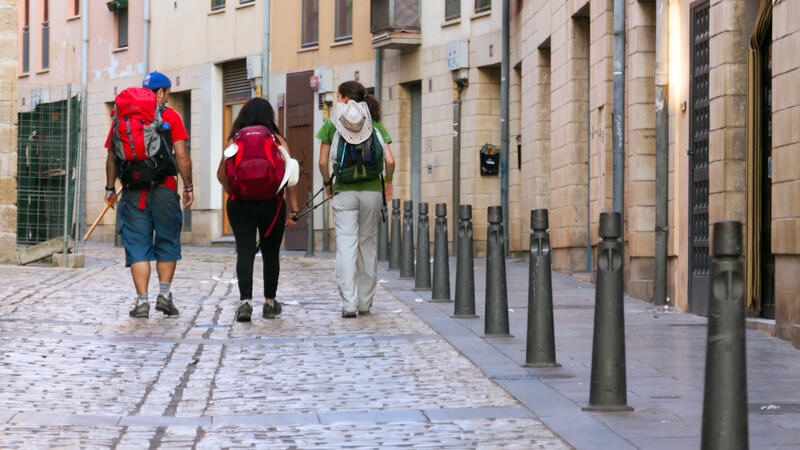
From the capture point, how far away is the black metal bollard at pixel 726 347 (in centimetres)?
468

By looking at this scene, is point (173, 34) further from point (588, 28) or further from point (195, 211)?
point (588, 28)

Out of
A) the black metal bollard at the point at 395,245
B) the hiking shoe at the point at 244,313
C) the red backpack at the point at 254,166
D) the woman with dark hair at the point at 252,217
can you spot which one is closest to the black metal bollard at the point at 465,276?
the woman with dark hair at the point at 252,217

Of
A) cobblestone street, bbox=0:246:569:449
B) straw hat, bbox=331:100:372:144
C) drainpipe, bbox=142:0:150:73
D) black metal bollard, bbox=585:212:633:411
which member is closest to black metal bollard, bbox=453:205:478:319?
cobblestone street, bbox=0:246:569:449

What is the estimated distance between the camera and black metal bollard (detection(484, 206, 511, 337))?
9.70 meters

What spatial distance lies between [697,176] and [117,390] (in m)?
6.47

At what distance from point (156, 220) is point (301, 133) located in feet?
66.9

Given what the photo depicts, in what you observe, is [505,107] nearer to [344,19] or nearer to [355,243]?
[344,19]

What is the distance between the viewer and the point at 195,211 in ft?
112

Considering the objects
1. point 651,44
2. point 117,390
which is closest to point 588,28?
point 651,44

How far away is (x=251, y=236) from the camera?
11.2m

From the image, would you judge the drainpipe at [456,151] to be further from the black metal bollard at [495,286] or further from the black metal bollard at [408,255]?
the black metal bollard at [495,286]

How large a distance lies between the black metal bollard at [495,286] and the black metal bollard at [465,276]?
1.38 m

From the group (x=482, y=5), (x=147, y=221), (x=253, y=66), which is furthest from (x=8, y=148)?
(x=253, y=66)

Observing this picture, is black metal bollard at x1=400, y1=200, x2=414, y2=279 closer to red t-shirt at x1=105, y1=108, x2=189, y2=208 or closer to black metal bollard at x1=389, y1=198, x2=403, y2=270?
black metal bollard at x1=389, y1=198, x2=403, y2=270
